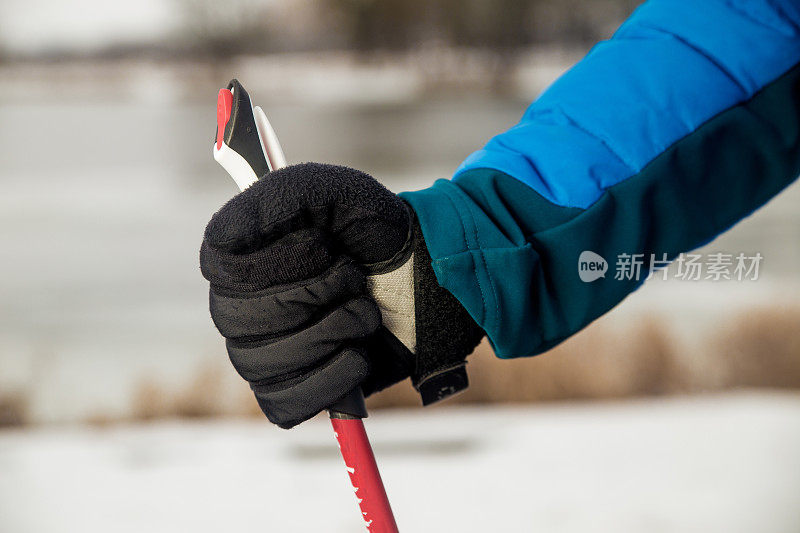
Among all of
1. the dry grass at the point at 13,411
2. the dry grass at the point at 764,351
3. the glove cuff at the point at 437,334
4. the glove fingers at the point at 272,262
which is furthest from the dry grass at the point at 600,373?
the glove fingers at the point at 272,262

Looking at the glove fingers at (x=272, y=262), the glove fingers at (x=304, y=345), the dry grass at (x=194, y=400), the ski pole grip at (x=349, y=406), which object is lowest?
the dry grass at (x=194, y=400)

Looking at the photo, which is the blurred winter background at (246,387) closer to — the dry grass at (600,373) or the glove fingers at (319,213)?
the dry grass at (600,373)

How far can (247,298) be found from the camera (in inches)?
16.7

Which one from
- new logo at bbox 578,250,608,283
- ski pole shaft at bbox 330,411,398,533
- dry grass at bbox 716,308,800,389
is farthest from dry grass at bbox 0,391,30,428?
dry grass at bbox 716,308,800,389

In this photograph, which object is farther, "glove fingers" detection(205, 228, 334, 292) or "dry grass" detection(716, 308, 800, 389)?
"dry grass" detection(716, 308, 800, 389)

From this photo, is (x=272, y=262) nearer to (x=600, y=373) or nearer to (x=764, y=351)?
(x=600, y=373)

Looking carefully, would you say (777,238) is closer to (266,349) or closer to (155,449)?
(155,449)

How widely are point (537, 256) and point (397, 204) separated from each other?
10 centimetres

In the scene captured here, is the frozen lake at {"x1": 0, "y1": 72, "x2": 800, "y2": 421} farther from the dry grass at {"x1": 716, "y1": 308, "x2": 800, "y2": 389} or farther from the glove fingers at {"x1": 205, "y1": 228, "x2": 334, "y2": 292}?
the glove fingers at {"x1": 205, "y1": 228, "x2": 334, "y2": 292}

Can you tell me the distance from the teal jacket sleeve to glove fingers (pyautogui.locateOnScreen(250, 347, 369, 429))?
8 centimetres

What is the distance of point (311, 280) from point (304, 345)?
4 centimetres

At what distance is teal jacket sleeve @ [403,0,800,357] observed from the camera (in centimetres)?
47

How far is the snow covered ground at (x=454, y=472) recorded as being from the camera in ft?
3.59

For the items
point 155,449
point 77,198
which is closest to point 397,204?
point 155,449
